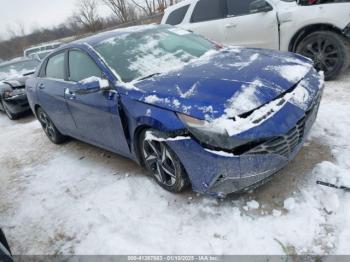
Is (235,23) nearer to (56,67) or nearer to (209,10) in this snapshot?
(209,10)

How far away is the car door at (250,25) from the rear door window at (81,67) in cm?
320

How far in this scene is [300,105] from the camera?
2828 mm

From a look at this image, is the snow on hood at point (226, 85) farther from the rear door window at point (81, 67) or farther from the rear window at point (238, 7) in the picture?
the rear window at point (238, 7)

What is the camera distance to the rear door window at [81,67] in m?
3.73

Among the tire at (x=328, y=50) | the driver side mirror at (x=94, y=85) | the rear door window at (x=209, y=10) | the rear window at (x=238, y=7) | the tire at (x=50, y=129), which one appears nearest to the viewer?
the driver side mirror at (x=94, y=85)

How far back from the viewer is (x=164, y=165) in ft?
10.4

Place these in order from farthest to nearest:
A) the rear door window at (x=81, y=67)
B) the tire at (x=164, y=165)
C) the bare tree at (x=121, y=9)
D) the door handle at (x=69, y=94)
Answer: the bare tree at (x=121, y=9) < the door handle at (x=69, y=94) < the rear door window at (x=81, y=67) < the tire at (x=164, y=165)

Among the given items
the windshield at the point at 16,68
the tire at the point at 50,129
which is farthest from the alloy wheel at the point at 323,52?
the windshield at the point at 16,68

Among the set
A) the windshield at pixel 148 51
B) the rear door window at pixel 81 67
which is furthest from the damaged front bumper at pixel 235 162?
the rear door window at pixel 81 67

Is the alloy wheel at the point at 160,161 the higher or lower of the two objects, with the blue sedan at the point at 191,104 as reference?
lower

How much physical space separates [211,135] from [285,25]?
390cm

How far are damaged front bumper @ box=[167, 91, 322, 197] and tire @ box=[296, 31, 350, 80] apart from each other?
9.51 ft

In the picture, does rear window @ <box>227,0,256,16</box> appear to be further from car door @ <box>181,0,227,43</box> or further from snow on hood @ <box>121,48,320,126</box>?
snow on hood @ <box>121,48,320,126</box>

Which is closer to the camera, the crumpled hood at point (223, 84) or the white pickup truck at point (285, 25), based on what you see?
the crumpled hood at point (223, 84)
